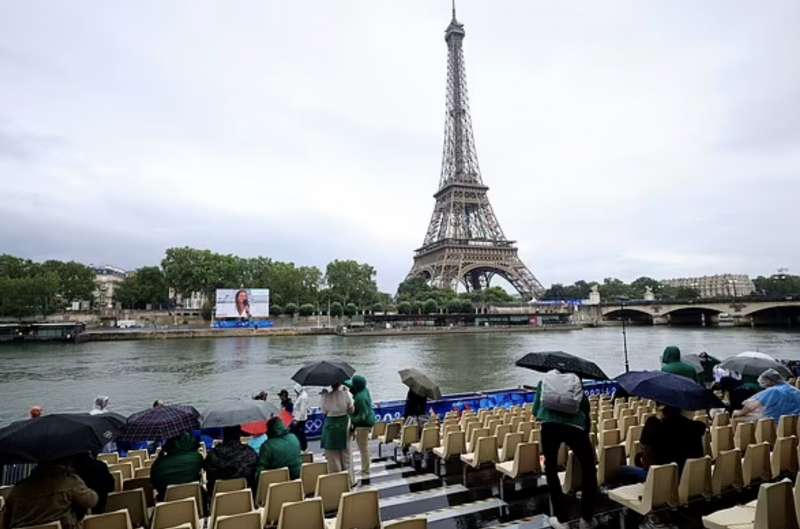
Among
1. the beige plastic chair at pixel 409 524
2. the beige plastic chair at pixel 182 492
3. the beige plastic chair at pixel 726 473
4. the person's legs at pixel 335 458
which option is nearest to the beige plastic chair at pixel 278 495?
the beige plastic chair at pixel 182 492

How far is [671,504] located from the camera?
420cm

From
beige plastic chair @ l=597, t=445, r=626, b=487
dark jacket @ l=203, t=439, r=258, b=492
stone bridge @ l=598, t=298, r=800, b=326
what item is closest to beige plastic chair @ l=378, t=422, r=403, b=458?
dark jacket @ l=203, t=439, r=258, b=492

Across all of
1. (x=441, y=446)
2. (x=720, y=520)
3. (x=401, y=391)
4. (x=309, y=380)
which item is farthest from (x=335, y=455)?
(x=401, y=391)

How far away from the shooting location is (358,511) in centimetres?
362

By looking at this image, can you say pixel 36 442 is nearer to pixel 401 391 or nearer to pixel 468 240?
pixel 401 391

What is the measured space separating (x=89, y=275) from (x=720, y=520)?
89138 mm

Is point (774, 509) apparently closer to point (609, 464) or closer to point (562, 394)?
point (562, 394)

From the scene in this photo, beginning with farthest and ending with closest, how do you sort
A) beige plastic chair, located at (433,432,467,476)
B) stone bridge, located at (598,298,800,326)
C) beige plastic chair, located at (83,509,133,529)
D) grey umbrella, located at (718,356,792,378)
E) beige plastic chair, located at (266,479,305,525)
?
stone bridge, located at (598,298,800,326), grey umbrella, located at (718,356,792,378), beige plastic chair, located at (433,432,467,476), beige plastic chair, located at (266,479,305,525), beige plastic chair, located at (83,509,133,529)

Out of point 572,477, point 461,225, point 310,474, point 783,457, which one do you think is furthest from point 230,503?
point 461,225

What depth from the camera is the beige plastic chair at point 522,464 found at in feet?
16.8

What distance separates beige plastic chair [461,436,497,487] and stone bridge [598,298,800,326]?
58.7 metres

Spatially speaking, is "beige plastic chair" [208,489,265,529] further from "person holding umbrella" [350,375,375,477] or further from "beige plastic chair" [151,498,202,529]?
"person holding umbrella" [350,375,375,477]

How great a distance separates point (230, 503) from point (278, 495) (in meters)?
0.42

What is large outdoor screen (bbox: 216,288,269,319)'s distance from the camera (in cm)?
6275
